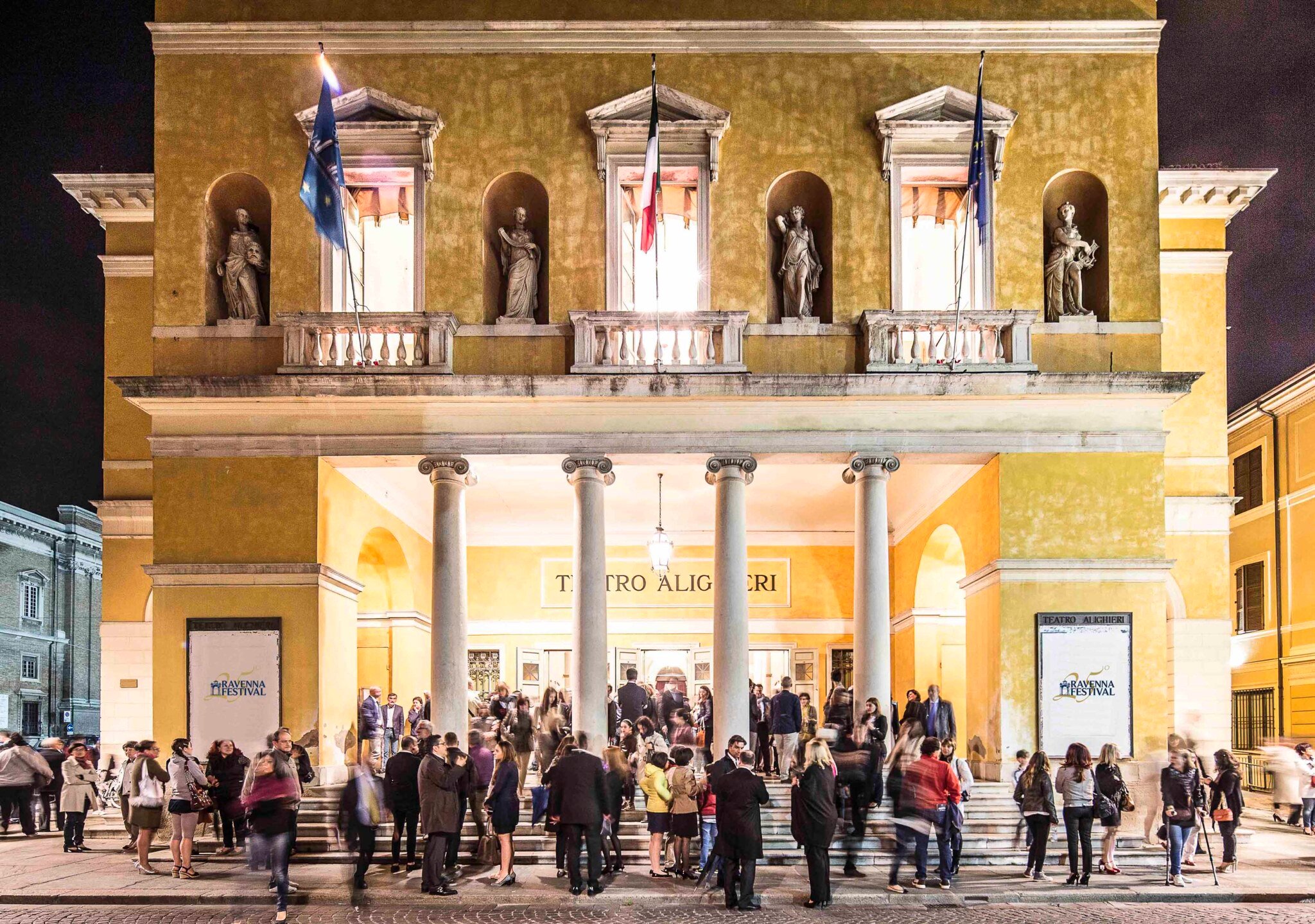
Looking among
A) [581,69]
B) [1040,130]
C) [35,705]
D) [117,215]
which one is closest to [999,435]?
[1040,130]

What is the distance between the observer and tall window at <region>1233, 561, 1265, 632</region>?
3353 cm

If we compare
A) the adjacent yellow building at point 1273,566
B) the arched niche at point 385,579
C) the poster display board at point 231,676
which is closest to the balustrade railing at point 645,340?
the poster display board at point 231,676

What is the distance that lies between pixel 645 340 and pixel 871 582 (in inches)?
182

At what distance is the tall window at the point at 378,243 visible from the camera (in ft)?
60.2

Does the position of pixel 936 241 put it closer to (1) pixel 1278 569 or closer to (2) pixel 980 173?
(2) pixel 980 173

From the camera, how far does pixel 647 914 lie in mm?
12227

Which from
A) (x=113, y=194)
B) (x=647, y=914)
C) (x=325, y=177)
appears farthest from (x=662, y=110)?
(x=647, y=914)

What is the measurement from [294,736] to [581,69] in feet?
33.6

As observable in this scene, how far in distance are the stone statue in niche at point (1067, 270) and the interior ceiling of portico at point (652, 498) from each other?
8.26 feet

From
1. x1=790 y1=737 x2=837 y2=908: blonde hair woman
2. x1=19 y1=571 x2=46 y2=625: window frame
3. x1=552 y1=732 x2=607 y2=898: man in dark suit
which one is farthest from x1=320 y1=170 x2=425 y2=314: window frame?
x1=19 y1=571 x2=46 y2=625: window frame

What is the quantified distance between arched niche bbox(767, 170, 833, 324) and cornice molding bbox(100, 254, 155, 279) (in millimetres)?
11794

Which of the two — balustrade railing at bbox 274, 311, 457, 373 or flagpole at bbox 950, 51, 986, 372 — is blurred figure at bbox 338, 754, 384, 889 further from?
flagpole at bbox 950, 51, 986, 372

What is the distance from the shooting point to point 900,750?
14117 mm

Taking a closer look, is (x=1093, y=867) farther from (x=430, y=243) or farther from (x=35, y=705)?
(x=35, y=705)
